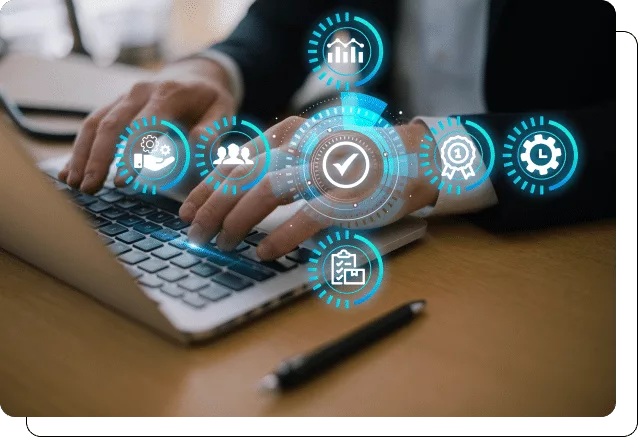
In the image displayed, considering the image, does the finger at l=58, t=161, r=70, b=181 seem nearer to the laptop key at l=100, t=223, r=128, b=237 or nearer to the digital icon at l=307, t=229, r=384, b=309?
the laptop key at l=100, t=223, r=128, b=237

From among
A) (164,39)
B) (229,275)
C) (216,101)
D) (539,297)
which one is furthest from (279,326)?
(164,39)

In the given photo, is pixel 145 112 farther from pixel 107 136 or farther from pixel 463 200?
pixel 463 200

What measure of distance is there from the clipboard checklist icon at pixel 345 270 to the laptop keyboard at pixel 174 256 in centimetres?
2

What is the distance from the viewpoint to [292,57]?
700mm

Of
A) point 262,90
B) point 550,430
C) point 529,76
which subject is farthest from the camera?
point 262,90

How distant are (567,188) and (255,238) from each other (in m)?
0.23

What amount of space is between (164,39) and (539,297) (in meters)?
0.68

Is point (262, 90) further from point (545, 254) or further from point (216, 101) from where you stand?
point (545, 254)

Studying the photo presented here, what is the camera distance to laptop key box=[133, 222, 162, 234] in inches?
14.2

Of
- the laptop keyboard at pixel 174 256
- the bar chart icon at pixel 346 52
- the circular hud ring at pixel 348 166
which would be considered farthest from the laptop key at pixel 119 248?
the bar chart icon at pixel 346 52

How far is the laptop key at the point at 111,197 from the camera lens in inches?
16.6

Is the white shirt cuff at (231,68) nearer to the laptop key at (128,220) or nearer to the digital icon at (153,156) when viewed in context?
the digital icon at (153,156)

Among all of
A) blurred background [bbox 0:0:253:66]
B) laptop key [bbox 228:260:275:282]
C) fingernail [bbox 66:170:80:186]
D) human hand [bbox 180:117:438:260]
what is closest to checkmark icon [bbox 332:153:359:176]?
human hand [bbox 180:117:438:260]

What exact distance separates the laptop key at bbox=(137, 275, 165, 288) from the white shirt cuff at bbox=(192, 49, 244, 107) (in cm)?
35
